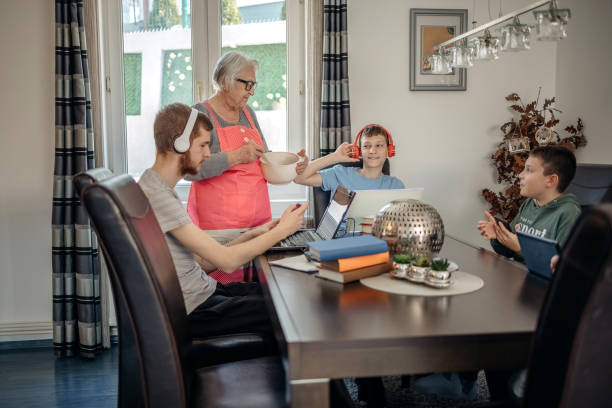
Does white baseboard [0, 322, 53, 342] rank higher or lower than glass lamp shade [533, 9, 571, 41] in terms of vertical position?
lower

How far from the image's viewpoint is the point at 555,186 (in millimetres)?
2127

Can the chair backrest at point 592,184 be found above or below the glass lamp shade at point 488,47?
below

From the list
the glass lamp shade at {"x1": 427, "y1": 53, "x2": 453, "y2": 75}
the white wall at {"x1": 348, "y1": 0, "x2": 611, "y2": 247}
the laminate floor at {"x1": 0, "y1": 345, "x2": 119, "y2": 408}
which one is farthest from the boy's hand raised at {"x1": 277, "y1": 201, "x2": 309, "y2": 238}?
the white wall at {"x1": 348, "y1": 0, "x2": 611, "y2": 247}

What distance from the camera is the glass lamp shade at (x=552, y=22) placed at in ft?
4.87

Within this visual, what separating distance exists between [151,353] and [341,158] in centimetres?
166

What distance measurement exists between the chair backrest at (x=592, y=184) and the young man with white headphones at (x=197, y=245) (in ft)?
3.95

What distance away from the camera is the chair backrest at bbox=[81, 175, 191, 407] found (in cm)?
106

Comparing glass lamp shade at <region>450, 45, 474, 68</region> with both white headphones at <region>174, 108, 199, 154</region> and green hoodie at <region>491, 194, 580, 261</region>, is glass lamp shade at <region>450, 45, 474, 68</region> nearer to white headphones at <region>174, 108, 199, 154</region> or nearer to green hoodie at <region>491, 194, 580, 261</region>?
green hoodie at <region>491, 194, 580, 261</region>

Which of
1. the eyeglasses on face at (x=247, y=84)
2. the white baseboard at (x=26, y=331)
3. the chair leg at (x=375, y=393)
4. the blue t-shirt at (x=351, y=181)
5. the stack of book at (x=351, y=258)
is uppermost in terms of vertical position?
the eyeglasses on face at (x=247, y=84)

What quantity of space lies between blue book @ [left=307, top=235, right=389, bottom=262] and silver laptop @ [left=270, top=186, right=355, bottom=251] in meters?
0.33

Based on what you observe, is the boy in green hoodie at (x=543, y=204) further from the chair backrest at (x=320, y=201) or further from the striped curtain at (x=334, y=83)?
the striped curtain at (x=334, y=83)

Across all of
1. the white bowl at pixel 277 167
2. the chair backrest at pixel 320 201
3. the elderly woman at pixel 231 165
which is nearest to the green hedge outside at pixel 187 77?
the elderly woman at pixel 231 165

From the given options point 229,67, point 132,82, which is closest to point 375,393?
point 229,67

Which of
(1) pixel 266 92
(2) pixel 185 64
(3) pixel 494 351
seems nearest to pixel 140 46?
(2) pixel 185 64
